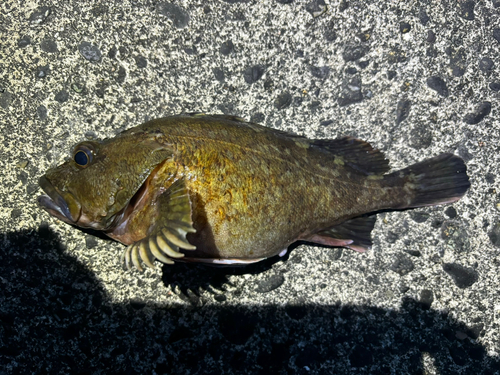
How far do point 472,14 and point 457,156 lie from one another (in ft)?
4.73

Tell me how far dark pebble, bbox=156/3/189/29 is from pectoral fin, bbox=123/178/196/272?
71.6 inches

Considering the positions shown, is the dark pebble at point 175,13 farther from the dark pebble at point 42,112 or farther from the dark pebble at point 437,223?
the dark pebble at point 437,223

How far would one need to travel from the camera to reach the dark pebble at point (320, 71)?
3.79 meters

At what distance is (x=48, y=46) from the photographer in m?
3.60

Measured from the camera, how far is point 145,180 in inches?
108

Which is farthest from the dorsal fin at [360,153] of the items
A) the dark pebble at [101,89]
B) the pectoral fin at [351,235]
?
the dark pebble at [101,89]

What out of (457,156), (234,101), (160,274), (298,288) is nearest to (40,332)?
(160,274)

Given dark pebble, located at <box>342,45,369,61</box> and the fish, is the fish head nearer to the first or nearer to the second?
the fish

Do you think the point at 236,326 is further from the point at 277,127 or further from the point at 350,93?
the point at 350,93

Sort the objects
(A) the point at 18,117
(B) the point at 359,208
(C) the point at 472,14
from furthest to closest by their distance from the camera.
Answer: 1. (C) the point at 472,14
2. (A) the point at 18,117
3. (B) the point at 359,208

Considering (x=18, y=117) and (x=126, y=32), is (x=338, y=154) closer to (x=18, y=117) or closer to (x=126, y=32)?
(x=126, y=32)

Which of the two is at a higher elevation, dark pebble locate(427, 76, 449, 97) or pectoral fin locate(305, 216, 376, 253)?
dark pebble locate(427, 76, 449, 97)

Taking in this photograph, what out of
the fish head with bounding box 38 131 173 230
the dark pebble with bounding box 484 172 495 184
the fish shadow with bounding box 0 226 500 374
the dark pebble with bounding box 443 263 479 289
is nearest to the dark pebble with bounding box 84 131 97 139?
the fish head with bounding box 38 131 173 230

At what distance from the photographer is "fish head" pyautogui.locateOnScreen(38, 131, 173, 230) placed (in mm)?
2723
